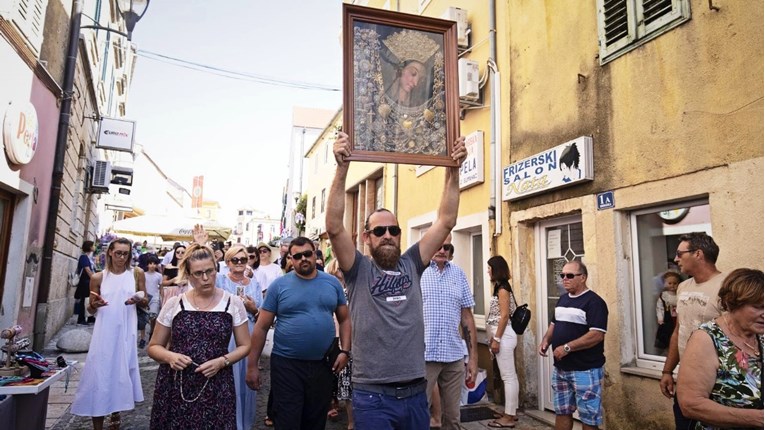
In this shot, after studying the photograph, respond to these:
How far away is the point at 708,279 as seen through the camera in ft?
12.5

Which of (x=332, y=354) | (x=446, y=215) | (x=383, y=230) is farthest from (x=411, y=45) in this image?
(x=332, y=354)

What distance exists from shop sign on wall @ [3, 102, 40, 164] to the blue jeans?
20.0 ft

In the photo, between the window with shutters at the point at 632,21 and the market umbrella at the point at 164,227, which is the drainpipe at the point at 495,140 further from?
the market umbrella at the point at 164,227

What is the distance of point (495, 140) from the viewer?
7.72 metres

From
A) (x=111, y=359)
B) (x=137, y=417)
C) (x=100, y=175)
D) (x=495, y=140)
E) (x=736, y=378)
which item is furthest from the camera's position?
(x=100, y=175)

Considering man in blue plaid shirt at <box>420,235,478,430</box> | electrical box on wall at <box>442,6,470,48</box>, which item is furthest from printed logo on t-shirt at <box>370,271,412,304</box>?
electrical box on wall at <box>442,6,470,48</box>

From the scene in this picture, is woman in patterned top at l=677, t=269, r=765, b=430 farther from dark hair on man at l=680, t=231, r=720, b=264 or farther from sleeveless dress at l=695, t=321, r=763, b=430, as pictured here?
dark hair on man at l=680, t=231, r=720, b=264

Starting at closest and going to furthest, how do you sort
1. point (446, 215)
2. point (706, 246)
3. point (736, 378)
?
point (736, 378) < point (446, 215) < point (706, 246)

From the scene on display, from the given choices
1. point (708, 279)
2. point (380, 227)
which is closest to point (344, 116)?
point (380, 227)

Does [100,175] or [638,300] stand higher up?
[100,175]

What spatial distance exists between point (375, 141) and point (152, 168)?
53.2 m

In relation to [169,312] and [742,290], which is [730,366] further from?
[169,312]

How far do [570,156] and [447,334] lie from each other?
272 cm

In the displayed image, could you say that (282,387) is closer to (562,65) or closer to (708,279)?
(708,279)
